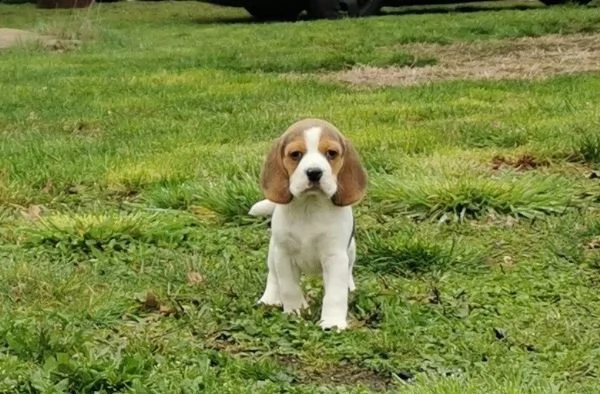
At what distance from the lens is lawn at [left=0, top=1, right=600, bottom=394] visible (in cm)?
321

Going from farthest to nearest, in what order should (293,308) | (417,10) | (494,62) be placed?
(417,10) → (494,62) → (293,308)

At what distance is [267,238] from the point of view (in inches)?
183

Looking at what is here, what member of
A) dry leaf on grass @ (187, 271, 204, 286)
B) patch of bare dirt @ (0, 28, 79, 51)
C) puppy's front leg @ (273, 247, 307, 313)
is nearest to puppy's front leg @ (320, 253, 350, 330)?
puppy's front leg @ (273, 247, 307, 313)

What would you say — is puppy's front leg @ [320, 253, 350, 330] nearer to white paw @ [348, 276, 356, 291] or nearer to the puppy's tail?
white paw @ [348, 276, 356, 291]

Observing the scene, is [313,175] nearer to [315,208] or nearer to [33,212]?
[315,208]

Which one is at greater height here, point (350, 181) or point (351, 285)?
point (350, 181)

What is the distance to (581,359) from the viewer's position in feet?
10.5

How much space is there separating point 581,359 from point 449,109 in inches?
186

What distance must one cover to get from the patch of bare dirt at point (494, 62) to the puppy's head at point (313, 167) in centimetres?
619

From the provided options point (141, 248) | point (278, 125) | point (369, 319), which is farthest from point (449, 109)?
point (369, 319)

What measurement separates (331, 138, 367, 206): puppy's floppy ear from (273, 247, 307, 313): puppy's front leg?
247 mm

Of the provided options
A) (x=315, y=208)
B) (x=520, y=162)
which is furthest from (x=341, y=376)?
(x=520, y=162)

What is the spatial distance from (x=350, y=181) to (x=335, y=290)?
0.34m

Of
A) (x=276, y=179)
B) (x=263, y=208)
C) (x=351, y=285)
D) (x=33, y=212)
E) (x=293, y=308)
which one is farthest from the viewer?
(x=33, y=212)
